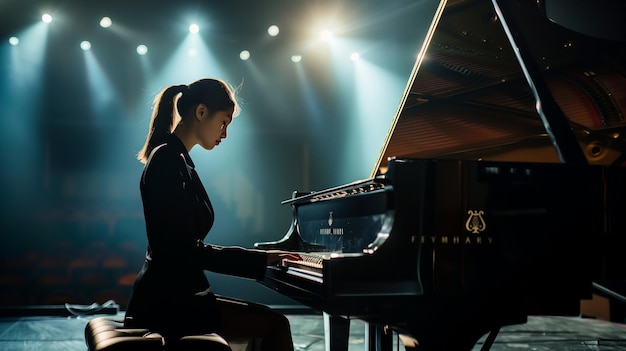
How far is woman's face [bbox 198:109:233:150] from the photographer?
1.91m

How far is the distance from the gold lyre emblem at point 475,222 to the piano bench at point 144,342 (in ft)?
2.71

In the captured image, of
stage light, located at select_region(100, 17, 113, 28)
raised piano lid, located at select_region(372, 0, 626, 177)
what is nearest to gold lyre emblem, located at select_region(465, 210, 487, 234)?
raised piano lid, located at select_region(372, 0, 626, 177)

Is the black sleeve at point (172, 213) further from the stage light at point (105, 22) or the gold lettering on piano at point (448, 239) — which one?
the stage light at point (105, 22)

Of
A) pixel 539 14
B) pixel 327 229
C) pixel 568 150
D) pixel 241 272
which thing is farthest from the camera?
pixel 539 14

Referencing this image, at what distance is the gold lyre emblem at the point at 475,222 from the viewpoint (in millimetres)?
1663

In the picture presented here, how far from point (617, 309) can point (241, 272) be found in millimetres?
5398

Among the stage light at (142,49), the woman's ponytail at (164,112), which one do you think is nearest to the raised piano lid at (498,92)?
the woman's ponytail at (164,112)

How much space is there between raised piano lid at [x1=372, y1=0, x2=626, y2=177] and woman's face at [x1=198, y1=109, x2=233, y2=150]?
1101 mm

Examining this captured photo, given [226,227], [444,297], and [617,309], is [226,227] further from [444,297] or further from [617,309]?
[444,297]

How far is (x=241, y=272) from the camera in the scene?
1.87 meters

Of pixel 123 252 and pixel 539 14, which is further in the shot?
pixel 123 252

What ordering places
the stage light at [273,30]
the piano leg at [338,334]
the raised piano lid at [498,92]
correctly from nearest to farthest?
1. the piano leg at [338,334]
2. the raised piano lid at [498,92]
3. the stage light at [273,30]

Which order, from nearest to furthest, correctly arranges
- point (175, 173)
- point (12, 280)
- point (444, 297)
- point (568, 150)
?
point (444, 297) → point (175, 173) → point (568, 150) → point (12, 280)

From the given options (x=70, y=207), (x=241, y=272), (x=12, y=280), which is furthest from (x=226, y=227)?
(x=241, y=272)
